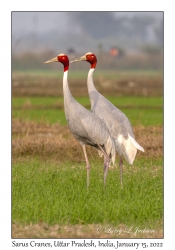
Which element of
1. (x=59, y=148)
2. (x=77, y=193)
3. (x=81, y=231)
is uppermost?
(x=59, y=148)

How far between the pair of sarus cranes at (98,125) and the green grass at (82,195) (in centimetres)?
41

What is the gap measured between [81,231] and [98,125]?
→ 7.16 feet

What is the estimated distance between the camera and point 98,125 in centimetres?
799

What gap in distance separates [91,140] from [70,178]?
707 millimetres

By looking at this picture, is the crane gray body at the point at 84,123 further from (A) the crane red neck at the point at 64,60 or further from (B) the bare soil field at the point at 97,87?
(B) the bare soil field at the point at 97,87

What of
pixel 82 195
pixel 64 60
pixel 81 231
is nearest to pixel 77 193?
pixel 82 195

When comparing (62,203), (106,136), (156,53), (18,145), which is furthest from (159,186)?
(156,53)

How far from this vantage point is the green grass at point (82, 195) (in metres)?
6.45

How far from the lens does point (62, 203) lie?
6914 millimetres

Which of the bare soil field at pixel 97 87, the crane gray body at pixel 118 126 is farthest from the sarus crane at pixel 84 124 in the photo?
the bare soil field at pixel 97 87

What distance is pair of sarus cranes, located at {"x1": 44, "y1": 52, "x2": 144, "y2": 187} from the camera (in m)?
7.89

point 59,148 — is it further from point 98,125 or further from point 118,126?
point 98,125

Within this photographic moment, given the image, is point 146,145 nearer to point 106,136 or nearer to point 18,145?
point 18,145

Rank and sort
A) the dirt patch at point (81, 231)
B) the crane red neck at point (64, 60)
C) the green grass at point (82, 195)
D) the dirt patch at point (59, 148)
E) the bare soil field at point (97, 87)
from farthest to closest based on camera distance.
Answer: the bare soil field at point (97, 87), the dirt patch at point (59, 148), the crane red neck at point (64, 60), the green grass at point (82, 195), the dirt patch at point (81, 231)
